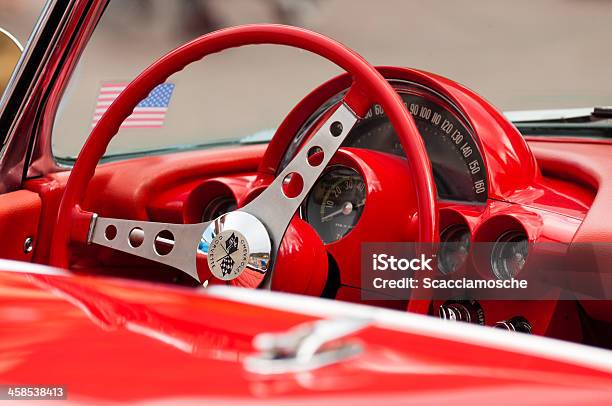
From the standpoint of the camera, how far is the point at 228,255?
143 cm

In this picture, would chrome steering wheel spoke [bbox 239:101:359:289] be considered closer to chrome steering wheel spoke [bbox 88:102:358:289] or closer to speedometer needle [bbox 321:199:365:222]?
chrome steering wheel spoke [bbox 88:102:358:289]

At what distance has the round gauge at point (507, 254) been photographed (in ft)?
4.82

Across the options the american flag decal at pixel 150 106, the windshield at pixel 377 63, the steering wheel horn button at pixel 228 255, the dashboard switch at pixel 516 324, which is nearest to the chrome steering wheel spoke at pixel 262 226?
the steering wheel horn button at pixel 228 255

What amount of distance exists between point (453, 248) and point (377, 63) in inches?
39.2

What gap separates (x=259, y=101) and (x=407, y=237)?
3.95 ft

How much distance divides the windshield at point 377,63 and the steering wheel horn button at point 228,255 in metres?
0.52

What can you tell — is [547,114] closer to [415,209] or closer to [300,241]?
[415,209]

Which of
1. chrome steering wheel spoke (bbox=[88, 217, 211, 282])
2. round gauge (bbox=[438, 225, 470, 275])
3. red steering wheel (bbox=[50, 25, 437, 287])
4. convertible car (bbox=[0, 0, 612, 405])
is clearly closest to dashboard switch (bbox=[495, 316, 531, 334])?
convertible car (bbox=[0, 0, 612, 405])

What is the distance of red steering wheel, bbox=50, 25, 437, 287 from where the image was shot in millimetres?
1371

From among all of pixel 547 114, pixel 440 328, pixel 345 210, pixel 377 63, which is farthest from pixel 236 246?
pixel 377 63

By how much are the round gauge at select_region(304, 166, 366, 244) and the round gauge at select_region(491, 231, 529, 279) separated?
0.86ft

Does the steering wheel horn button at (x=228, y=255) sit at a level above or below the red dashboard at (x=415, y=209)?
below

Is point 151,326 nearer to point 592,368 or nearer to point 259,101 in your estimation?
point 592,368

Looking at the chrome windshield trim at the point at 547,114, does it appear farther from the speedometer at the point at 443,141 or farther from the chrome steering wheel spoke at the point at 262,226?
the chrome steering wheel spoke at the point at 262,226
